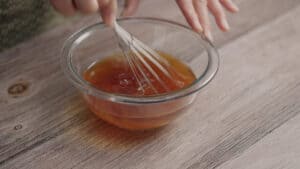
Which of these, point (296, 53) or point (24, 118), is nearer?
point (24, 118)

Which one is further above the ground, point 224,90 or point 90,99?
point 90,99

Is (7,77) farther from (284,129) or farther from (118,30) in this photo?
(284,129)

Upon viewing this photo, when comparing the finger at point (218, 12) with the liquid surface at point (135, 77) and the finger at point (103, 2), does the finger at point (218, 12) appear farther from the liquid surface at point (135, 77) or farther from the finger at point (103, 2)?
the finger at point (103, 2)

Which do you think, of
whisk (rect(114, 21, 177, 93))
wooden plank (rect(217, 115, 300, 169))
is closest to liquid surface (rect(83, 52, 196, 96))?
whisk (rect(114, 21, 177, 93))

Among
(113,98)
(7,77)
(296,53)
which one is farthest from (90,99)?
(296,53)

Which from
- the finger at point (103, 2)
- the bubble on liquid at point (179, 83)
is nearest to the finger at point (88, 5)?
the finger at point (103, 2)

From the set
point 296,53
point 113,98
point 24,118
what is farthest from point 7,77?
point 296,53

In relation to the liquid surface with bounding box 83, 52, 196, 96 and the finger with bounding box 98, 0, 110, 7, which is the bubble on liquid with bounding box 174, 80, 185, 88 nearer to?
the liquid surface with bounding box 83, 52, 196, 96
